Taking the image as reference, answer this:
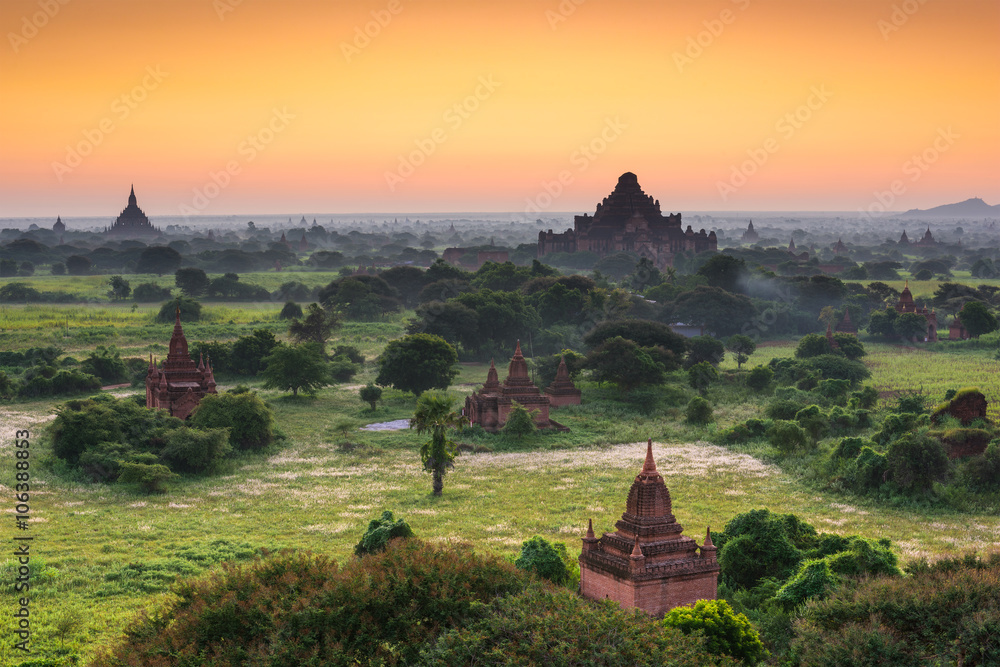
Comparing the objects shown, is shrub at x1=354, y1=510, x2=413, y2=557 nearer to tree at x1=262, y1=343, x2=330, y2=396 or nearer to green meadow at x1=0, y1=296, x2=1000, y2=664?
green meadow at x1=0, y1=296, x2=1000, y2=664

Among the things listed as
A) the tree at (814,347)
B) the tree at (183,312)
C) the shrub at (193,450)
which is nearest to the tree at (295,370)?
the shrub at (193,450)

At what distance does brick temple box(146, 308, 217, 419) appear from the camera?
41.0m

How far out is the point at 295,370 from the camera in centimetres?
4878

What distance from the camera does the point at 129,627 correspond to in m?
16.8

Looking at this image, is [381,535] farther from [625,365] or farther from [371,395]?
[625,365]

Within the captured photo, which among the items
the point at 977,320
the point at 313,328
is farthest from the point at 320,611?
the point at 977,320

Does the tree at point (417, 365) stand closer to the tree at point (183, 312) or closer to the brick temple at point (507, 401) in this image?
the brick temple at point (507, 401)

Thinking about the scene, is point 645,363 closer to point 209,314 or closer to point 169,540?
point 169,540

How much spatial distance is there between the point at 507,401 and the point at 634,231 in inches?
3543

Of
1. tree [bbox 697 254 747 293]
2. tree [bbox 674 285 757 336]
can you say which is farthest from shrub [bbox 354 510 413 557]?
tree [bbox 697 254 747 293]

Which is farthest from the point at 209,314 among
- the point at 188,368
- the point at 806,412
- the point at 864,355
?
the point at 806,412

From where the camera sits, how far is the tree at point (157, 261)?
131m

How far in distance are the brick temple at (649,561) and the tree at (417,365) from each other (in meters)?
28.6

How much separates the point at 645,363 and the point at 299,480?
790 inches
